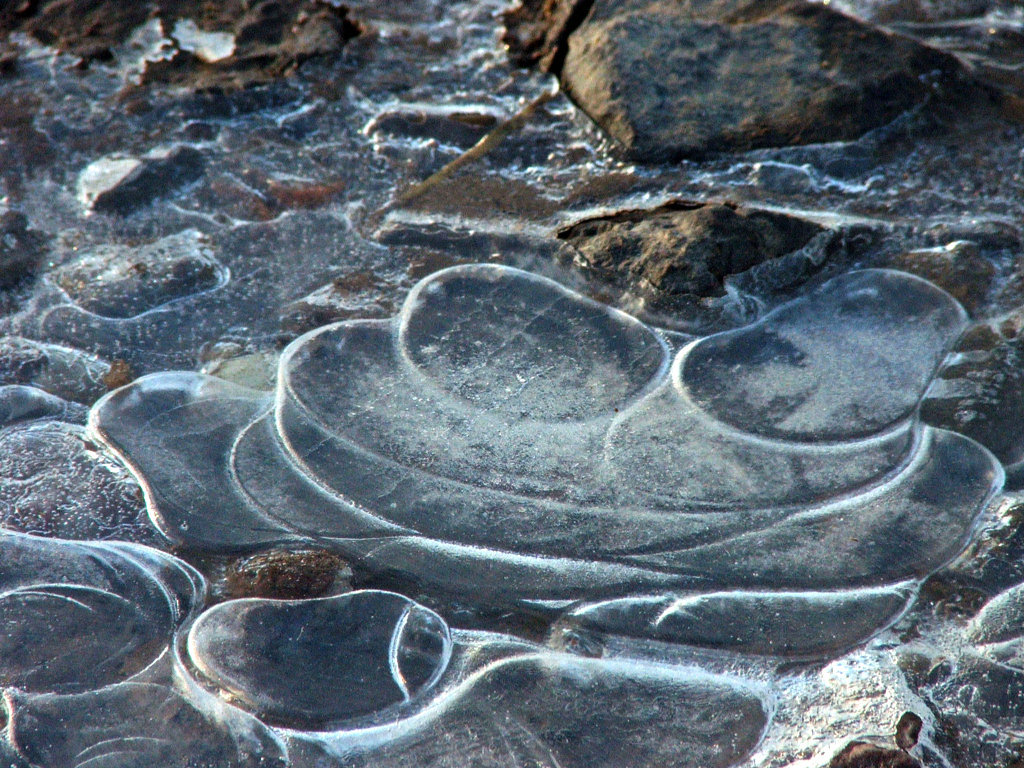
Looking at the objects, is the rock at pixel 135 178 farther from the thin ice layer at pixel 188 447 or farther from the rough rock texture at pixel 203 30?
the thin ice layer at pixel 188 447

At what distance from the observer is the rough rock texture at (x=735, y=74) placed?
2717mm

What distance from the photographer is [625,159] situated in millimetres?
2707

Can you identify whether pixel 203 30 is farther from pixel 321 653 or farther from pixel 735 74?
pixel 321 653

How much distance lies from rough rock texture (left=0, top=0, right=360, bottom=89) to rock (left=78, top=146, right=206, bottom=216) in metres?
0.41

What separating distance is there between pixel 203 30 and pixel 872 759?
124 inches

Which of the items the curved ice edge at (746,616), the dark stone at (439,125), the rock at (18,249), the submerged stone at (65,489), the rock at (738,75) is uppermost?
the rock at (738,75)

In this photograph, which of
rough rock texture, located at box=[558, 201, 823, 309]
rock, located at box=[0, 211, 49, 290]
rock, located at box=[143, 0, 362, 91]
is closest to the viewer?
rough rock texture, located at box=[558, 201, 823, 309]

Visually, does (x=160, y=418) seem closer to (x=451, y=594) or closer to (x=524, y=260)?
(x=451, y=594)

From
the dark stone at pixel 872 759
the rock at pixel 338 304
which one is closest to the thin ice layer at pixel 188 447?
the rock at pixel 338 304

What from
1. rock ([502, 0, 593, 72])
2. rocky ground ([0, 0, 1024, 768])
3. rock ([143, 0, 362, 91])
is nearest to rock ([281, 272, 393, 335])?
rocky ground ([0, 0, 1024, 768])

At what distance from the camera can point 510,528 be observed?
184cm

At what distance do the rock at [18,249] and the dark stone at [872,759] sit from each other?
7.51 feet

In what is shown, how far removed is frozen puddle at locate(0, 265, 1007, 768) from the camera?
5.20ft

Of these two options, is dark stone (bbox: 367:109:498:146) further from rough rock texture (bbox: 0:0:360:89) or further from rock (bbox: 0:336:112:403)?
rock (bbox: 0:336:112:403)
